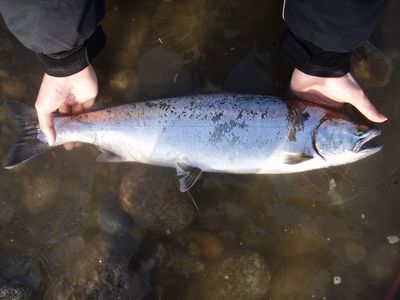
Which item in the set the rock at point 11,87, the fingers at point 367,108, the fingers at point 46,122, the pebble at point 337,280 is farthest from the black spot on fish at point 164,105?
the pebble at point 337,280

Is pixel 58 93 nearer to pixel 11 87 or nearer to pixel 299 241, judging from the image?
pixel 11 87

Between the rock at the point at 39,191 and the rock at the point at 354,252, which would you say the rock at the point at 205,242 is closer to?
the rock at the point at 354,252

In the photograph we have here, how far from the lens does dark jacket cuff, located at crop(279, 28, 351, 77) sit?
2939mm

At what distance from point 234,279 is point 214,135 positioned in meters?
1.32

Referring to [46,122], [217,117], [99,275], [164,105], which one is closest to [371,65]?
[217,117]

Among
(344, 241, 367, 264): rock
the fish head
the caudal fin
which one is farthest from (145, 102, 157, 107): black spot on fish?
(344, 241, 367, 264): rock

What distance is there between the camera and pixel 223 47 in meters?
3.83

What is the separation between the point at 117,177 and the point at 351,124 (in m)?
2.18

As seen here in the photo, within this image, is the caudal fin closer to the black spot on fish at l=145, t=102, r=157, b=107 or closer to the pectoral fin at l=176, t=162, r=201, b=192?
the black spot on fish at l=145, t=102, r=157, b=107

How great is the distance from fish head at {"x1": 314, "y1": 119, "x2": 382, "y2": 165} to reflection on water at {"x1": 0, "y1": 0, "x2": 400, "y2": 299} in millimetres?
434

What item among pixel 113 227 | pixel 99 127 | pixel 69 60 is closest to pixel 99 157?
pixel 99 127

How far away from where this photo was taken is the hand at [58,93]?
3211mm

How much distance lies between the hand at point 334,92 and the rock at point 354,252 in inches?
47.3

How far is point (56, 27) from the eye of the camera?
259 cm
